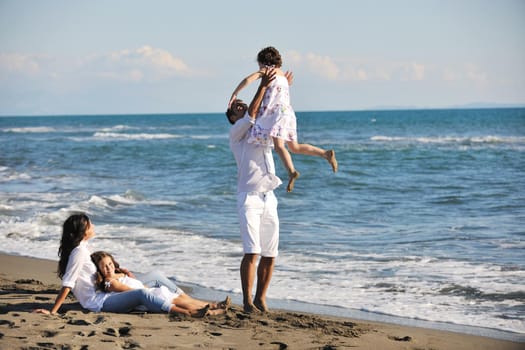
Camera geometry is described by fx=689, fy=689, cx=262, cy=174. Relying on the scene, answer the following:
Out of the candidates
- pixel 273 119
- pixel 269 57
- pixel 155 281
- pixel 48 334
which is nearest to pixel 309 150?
pixel 273 119

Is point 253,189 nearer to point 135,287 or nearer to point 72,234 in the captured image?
point 135,287

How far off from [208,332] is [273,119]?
1.63 m

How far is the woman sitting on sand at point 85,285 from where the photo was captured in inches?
204

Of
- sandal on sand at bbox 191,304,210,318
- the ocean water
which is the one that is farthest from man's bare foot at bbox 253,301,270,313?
the ocean water

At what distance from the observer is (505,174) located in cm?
1947

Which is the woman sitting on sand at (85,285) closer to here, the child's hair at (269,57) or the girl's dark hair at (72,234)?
the girl's dark hair at (72,234)

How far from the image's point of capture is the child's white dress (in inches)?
204

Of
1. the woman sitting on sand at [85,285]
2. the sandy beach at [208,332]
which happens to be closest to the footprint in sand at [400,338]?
the sandy beach at [208,332]

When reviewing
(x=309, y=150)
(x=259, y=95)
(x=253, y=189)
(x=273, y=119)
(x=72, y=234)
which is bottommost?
(x=72, y=234)

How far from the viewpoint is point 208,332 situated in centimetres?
473

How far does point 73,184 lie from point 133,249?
30.3 feet

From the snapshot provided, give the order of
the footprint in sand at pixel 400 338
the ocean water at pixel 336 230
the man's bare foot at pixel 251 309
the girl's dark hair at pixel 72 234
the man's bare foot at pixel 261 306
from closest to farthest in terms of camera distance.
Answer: the footprint in sand at pixel 400 338 → the girl's dark hair at pixel 72 234 → the man's bare foot at pixel 251 309 → the man's bare foot at pixel 261 306 → the ocean water at pixel 336 230

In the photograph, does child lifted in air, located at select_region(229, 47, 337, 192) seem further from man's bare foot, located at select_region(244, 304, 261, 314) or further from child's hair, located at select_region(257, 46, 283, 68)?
man's bare foot, located at select_region(244, 304, 261, 314)

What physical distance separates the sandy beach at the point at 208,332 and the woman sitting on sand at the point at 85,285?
0.32 ft
